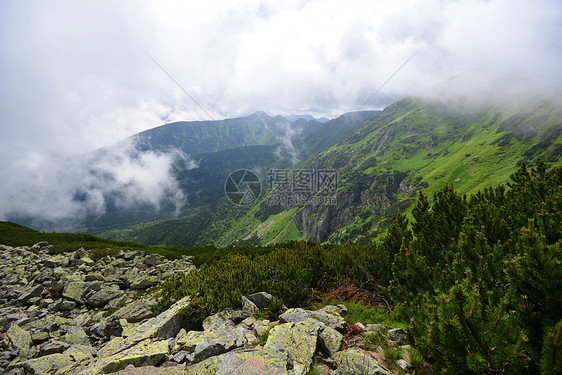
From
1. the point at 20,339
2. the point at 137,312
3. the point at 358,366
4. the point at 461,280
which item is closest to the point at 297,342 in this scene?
the point at 358,366

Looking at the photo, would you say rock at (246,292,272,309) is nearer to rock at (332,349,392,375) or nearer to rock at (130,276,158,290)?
rock at (332,349,392,375)

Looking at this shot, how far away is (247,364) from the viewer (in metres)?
5.12

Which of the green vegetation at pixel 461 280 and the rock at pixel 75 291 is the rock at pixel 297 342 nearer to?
the green vegetation at pixel 461 280

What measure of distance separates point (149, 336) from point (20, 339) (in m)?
6.43

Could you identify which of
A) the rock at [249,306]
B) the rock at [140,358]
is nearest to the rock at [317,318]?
the rock at [249,306]

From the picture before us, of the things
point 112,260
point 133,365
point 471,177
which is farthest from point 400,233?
point 471,177

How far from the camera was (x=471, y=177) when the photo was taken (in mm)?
156875

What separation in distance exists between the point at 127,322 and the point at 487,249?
14364 millimetres

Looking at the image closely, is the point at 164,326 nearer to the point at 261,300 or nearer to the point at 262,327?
the point at 262,327

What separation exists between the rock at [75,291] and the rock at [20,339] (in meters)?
3.68

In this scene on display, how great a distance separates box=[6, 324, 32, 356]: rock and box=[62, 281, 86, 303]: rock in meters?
3.68

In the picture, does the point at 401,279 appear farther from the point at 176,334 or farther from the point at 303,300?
the point at 176,334

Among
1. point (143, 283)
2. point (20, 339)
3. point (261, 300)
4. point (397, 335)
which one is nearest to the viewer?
point (397, 335)

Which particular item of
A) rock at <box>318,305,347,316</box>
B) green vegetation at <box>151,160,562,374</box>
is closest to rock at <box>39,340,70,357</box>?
green vegetation at <box>151,160,562,374</box>
